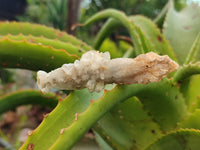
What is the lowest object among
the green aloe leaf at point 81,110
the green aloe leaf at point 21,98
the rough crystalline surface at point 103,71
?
the green aloe leaf at point 21,98

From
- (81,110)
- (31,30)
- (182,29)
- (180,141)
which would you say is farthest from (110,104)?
(182,29)

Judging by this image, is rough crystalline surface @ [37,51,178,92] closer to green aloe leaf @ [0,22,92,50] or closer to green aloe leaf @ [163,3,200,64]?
green aloe leaf @ [0,22,92,50]

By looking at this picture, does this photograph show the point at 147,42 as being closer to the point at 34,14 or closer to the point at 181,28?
the point at 181,28

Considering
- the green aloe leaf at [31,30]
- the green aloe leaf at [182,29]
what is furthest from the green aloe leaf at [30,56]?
the green aloe leaf at [182,29]

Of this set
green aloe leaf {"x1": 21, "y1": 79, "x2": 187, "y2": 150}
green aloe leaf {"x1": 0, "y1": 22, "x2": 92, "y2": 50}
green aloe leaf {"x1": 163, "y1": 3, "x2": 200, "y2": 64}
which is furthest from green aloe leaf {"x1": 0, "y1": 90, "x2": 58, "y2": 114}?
green aloe leaf {"x1": 163, "y1": 3, "x2": 200, "y2": 64}

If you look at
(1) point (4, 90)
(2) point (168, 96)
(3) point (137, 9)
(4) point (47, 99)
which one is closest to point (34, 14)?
(3) point (137, 9)

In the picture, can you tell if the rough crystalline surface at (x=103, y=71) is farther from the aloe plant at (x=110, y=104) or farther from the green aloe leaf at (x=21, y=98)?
the green aloe leaf at (x=21, y=98)
